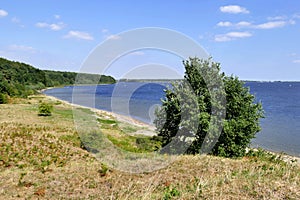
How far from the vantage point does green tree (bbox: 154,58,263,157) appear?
17250 mm

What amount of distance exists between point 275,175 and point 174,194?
393 cm

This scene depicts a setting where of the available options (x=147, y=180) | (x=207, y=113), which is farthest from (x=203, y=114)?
(x=147, y=180)

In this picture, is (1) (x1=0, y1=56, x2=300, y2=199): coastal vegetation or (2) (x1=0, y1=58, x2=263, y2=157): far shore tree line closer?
(1) (x1=0, y1=56, x2=300, y2=199): coastal vegetation

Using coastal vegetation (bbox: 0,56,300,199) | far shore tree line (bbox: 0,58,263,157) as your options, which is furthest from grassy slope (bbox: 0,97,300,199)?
far shore tree line (bbox: 0,58,263,157)

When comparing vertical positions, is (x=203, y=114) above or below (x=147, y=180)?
above

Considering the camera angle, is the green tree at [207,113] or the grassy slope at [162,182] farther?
the green tree at [207,113]

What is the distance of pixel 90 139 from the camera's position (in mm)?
20578

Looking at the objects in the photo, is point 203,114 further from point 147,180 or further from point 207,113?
point 147,180

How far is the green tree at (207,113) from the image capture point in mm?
17250

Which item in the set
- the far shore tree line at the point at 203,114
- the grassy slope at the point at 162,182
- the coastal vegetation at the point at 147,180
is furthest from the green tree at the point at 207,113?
the grassy slope at the point at 162,182

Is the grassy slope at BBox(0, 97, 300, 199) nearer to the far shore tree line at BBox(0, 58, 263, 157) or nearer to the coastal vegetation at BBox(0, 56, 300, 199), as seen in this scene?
the coastal vegetation at BBox(0, 56, 300, 199)

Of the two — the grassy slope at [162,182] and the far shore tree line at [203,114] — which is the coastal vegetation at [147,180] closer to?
the grassy slope at [162,182]

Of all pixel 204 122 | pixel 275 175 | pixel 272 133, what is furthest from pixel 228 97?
pixel 272 133

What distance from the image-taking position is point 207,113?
56.5 feet
